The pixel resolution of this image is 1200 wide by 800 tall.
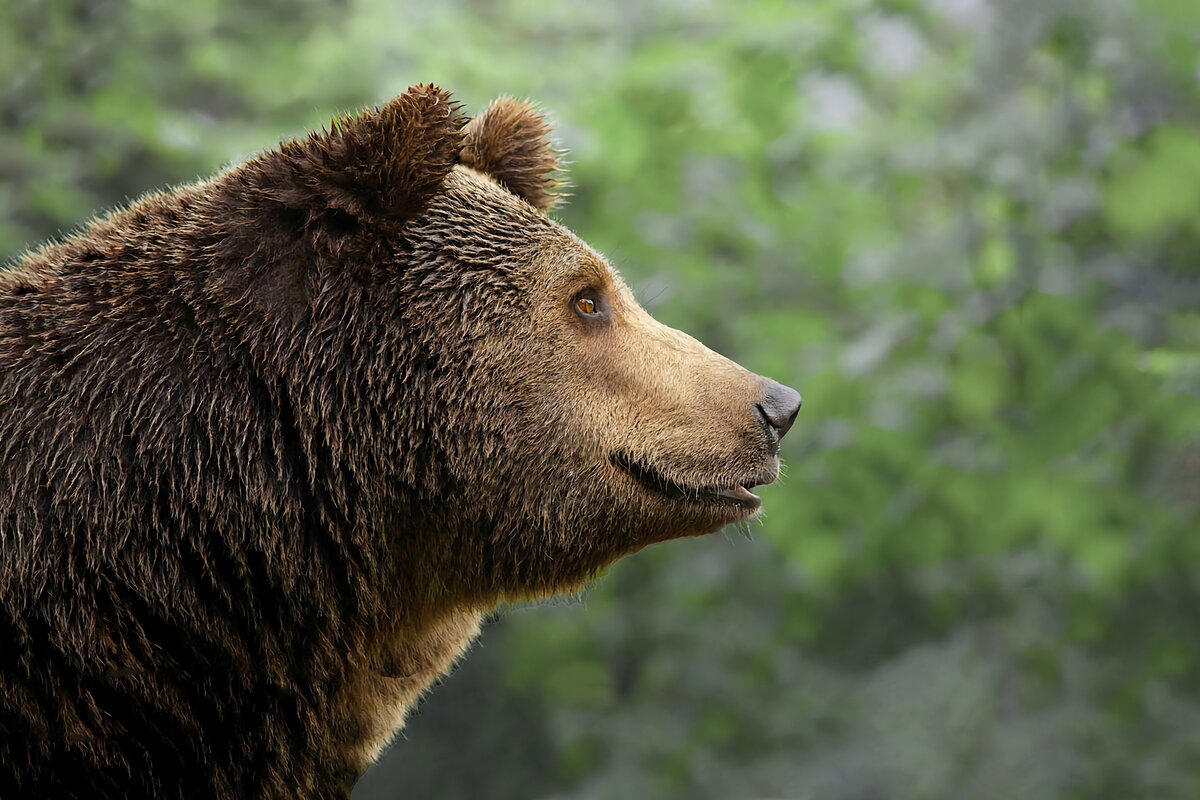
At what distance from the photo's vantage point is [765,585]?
9.63 meters

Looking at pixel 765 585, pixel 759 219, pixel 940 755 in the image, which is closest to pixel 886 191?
pixel 759 219

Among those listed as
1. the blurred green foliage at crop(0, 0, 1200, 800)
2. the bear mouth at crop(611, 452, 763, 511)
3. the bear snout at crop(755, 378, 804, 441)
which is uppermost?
the blurred green foliage at crop(0, 0, 1200, 800)

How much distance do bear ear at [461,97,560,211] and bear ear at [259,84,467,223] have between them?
54 centimetres

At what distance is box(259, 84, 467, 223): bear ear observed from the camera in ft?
9.27

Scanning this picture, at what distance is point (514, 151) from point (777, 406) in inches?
42.0

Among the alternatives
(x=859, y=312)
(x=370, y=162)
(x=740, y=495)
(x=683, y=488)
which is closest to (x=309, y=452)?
(x=370, y=162)

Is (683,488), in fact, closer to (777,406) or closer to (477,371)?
(777,406)

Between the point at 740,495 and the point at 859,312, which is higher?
the point at 859,312

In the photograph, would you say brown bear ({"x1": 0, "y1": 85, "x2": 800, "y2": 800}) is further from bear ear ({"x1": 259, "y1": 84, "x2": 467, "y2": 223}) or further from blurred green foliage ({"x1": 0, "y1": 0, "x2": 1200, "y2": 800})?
blurred green foliage ({"x1": 0, "y1": 0, "x2": 1200, "y2": 800})

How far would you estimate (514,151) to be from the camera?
350 cm

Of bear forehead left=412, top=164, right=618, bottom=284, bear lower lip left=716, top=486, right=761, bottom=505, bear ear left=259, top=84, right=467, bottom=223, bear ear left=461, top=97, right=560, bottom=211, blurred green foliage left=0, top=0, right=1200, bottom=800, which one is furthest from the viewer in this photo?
blurred green foliage left=0, top=0, right=1200, bottom=800

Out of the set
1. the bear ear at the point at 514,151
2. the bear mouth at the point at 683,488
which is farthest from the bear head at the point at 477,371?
the bear ear at the point at 514,151

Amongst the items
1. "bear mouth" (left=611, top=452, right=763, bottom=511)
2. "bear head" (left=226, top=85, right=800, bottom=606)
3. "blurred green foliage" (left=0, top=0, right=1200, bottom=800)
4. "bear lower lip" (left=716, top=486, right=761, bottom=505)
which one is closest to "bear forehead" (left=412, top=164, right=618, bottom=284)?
"bear head" (left=226, top=85, right=800, bottom=606)

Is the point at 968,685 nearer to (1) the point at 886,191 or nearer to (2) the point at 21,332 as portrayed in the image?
(1) the point at 886,191
